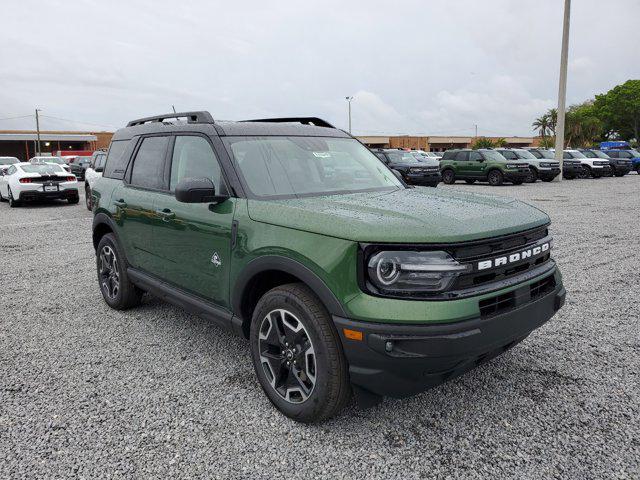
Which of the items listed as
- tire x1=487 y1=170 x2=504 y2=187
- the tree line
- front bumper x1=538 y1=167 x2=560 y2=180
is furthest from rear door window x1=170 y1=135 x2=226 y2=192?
the tree line

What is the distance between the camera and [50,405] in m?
3.29

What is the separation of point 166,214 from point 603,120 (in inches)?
3513

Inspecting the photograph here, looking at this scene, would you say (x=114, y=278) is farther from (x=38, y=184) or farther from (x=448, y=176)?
(x=448, y=176)

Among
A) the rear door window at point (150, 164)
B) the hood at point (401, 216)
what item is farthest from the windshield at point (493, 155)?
the hood at point (401, 216)

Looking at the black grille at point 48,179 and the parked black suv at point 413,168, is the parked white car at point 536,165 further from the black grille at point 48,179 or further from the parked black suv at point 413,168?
the black grille at point 48,179

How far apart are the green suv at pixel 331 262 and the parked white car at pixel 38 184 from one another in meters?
13.5

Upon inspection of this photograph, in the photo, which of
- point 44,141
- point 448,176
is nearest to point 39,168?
point 448,176

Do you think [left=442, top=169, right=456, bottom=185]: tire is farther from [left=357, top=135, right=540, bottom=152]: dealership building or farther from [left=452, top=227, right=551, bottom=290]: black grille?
[left=357, top=135, right=540, bottom=152]: dealership building

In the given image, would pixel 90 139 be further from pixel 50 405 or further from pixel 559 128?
pixel 50 405

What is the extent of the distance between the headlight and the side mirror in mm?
1314

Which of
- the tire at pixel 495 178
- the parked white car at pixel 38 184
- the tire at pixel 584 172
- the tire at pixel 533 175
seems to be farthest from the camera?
the tire at pixel 584 172

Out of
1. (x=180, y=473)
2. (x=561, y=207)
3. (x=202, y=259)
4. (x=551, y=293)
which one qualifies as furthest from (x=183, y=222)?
(x=561, y=207)

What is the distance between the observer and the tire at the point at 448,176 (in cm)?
2536

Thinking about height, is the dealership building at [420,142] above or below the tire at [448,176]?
above
